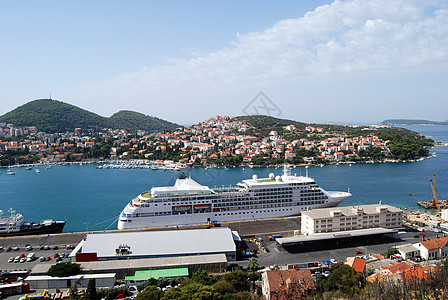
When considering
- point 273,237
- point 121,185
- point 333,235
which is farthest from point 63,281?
point 121,185

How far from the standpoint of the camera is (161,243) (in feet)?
44.8

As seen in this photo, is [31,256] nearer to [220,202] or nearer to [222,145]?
[220,202]

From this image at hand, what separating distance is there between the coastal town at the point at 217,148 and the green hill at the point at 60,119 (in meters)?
10.4

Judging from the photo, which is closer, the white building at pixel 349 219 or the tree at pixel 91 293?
the tree at pixel 91 293

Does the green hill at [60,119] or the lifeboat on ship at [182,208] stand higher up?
the green hill at [60,119]

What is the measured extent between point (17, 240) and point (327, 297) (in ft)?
45.5

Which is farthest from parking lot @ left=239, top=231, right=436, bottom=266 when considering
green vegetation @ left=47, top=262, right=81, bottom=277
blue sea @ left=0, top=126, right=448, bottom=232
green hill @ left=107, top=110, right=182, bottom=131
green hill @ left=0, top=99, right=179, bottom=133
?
green hill @ left=107, top=110, right=182, bottom=131

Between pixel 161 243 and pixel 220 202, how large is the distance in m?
5.00

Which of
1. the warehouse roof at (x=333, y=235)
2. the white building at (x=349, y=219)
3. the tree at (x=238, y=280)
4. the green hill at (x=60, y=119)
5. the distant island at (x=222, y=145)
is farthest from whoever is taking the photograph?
the green hill at (x=60, y=119)

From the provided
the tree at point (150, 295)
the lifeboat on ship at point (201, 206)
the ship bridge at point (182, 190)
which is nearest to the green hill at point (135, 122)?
the ship bridge at point (182, 190)

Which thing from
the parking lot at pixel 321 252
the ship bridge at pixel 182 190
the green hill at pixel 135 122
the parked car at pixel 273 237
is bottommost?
the parking lot at pixel 321 252

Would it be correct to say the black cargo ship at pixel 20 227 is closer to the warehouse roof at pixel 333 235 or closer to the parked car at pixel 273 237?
the parked car at pixel 273 237

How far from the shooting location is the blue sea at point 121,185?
2258 centimetres

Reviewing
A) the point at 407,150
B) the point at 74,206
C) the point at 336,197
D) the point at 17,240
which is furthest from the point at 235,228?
the point at 407,150
